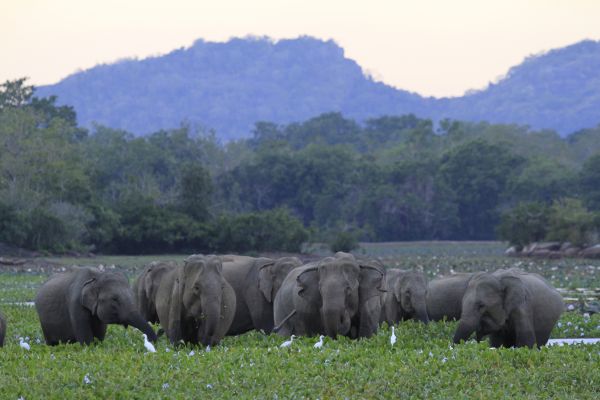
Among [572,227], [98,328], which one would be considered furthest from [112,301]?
[572,227]

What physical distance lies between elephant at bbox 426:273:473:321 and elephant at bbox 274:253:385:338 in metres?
5.90

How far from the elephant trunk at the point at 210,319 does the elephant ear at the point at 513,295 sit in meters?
3.80

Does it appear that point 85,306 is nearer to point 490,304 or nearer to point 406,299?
point 490,304

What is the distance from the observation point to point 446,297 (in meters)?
23.8

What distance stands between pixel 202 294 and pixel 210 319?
1.10 feet

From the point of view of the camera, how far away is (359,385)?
13000 mm

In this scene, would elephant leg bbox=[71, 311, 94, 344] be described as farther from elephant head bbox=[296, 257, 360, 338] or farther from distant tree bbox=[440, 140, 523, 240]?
distant tree bbox=[440, 140, 523, 240]

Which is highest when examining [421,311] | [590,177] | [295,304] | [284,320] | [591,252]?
[295,304]

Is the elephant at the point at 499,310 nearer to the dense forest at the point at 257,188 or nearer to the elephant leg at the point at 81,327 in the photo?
the elephant leg at the point at 81,327

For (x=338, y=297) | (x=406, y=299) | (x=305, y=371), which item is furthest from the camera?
(x=406, y=299)

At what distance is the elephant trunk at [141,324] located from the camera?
54.2 feet

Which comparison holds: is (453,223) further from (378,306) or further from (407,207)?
(378,306)

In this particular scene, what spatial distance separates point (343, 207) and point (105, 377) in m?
83.8

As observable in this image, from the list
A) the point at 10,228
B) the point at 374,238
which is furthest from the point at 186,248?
the point at 374,238
